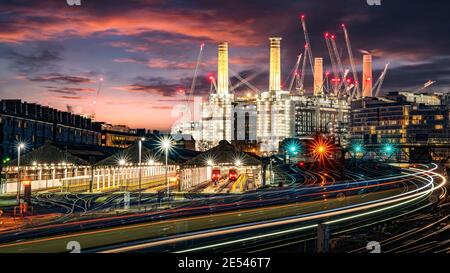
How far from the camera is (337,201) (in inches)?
1991

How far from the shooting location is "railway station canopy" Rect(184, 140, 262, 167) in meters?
66.5

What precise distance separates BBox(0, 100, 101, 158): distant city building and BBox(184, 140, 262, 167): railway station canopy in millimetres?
39206

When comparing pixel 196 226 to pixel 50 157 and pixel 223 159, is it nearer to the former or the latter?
pixel 223 159

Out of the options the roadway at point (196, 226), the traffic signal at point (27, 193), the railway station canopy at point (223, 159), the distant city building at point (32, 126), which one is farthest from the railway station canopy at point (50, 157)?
the distant city building at point (32, 126)

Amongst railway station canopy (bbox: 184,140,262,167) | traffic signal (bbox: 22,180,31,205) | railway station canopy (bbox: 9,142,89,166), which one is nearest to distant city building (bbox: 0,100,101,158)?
railway station canopy (bbox: 9,142,89,166)

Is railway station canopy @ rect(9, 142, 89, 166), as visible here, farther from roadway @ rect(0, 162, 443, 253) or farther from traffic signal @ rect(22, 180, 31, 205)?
roadway @ rect(0, 162, 443, 253)

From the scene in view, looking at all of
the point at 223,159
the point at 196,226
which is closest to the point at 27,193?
the point at 196,226

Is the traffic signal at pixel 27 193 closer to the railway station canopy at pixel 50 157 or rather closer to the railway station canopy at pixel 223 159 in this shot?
the railway station canopy at pixel 50 157

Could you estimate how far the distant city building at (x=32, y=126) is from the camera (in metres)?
90.0

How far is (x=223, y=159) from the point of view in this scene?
68000mm

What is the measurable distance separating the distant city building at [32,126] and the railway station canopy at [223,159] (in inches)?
1544
